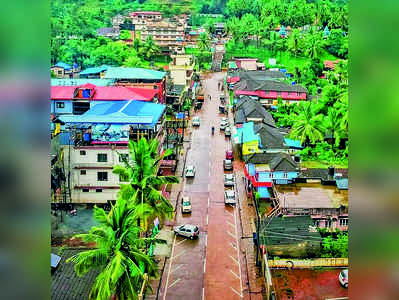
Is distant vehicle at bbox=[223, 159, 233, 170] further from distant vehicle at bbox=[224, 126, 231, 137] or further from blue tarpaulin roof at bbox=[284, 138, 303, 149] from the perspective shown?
distant vehicle at bbox=[224, 126, 231, 137]

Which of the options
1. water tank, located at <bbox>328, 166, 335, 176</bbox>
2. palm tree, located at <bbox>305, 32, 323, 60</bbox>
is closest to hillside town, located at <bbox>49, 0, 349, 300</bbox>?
water tank, located at <bbox>328, 166, 335, 176</bbox>

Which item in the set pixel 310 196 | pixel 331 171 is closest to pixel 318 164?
pixel 331 171

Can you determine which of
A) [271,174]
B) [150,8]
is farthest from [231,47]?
[271,174]

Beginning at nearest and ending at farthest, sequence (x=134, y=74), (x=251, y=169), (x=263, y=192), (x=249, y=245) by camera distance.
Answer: (x=249, y=245)
(x=263, y=192)
(x=251, y=169)
(x=134, y=74)

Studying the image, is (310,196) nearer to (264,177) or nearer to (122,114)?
(264,177)

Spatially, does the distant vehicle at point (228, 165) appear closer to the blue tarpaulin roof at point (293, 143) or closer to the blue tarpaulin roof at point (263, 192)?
the blue tarpaulin roof at point (293, 143)
